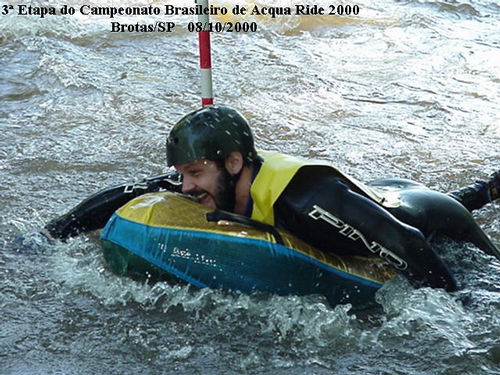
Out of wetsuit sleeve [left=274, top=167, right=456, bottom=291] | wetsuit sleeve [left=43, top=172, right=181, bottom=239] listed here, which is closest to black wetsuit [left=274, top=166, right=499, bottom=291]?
wetsuit sleeve [left=274, top=167, right=456, bottom=291]

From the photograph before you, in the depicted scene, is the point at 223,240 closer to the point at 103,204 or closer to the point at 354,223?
the point at 354,223

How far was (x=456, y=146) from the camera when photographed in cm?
605

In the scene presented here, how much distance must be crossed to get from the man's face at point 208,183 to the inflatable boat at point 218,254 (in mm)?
60

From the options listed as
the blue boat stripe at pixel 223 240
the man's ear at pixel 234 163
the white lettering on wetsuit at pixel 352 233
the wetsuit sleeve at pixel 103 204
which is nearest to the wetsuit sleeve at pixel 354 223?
the white lettering on wetsuit at pixel 352 233

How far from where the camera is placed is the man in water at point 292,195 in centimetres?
330

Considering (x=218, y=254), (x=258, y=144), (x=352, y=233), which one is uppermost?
(x=352, y=233)

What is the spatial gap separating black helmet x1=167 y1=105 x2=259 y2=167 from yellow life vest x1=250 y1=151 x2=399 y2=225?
0.13m

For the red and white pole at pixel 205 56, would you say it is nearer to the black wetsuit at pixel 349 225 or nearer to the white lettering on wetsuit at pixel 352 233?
the black wetsuit at pixel 349 225

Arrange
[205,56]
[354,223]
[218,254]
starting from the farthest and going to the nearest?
1. [205,56]
2. [218,254]
3. [354,223]

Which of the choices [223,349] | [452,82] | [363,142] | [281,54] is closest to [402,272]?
[223,349]

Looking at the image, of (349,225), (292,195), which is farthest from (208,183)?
(349,225)

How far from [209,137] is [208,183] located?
220mm

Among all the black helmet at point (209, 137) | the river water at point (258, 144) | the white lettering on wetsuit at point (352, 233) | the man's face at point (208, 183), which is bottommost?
the river water at point (258, 144)

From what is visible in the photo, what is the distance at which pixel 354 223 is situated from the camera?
3285 millimetres
